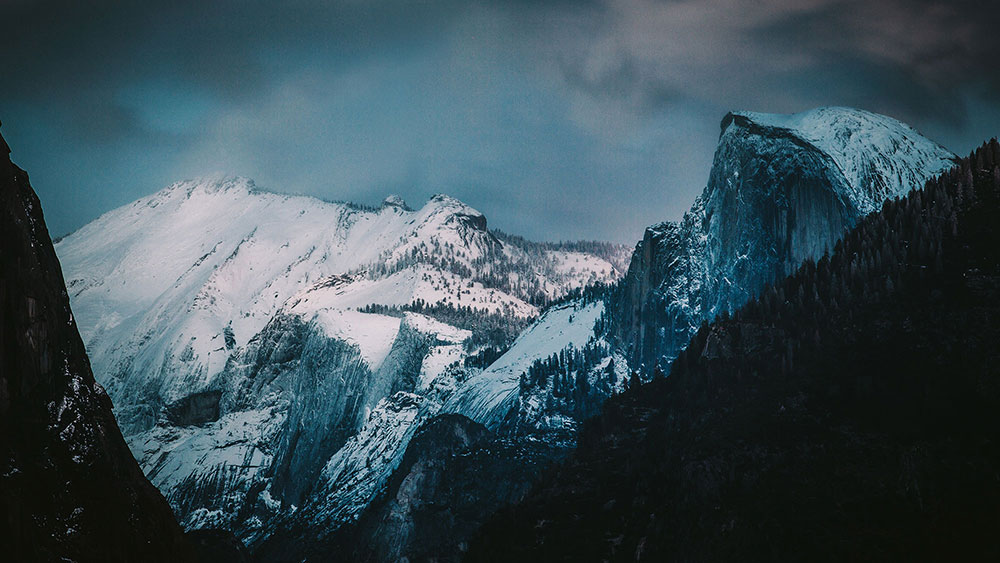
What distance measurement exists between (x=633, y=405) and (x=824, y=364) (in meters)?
40.0

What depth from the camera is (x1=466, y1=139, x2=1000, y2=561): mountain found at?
11788cm

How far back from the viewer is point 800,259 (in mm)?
191375

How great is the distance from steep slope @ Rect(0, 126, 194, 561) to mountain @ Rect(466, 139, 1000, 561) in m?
62.9

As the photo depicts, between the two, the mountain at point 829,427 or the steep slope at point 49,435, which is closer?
the steep slope at point 49,435

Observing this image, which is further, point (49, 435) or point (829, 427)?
point (829, 427)

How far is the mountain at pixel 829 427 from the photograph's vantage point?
118 meters

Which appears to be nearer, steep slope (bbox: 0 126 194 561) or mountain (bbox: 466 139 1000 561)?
steep slope (bbox: 0 126 194 561)

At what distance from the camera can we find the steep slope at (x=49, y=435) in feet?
297

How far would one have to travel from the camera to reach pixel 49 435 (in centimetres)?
9612

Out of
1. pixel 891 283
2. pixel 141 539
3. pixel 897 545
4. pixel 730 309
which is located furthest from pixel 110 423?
pixel 730 309

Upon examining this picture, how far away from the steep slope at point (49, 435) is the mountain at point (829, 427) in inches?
2478

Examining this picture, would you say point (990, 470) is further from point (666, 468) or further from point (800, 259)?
point (800, 259)

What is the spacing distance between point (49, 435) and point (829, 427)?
9261 centimetres

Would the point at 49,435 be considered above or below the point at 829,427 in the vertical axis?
below
